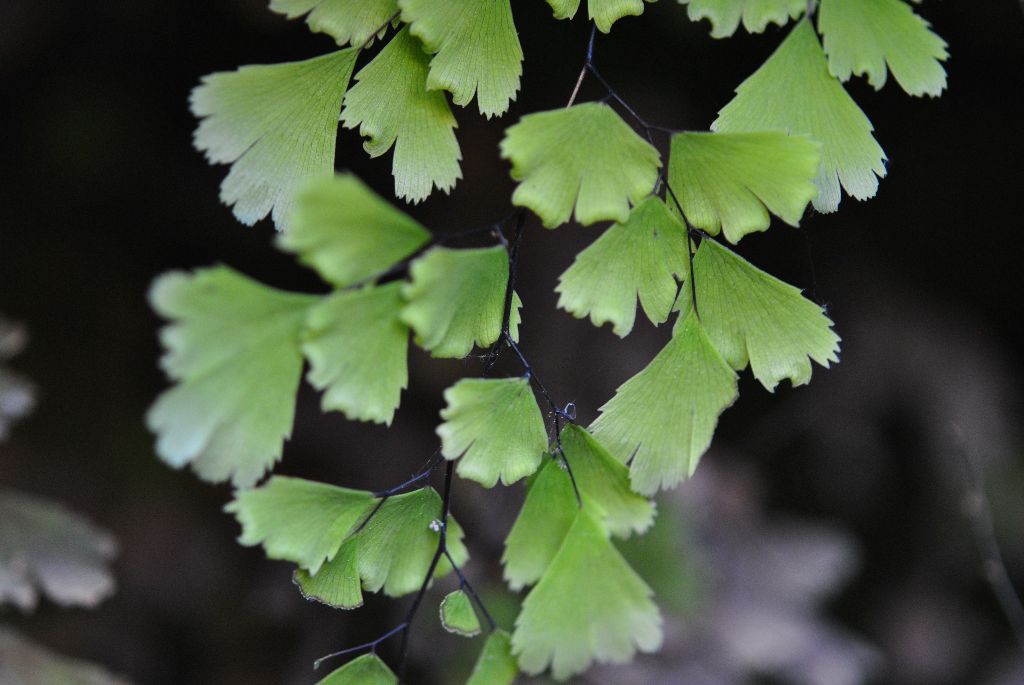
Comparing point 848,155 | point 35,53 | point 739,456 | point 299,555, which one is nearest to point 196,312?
point 299,555

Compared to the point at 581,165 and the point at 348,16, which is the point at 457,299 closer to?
the point at 581,165

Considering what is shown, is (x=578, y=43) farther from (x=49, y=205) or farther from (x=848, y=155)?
(x=49, y=205)

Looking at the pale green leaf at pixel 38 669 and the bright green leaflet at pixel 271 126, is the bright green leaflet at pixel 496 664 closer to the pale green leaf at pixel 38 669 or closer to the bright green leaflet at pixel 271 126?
the bright green leaflet at pixel 271 126

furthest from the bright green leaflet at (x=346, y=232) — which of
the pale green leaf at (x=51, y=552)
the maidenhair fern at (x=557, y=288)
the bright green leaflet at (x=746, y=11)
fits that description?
the pale green leaf at (x=51, y=552)

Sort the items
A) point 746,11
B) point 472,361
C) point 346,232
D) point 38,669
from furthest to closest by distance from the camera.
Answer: point 472,361
point 38,669
point 746,11
point 346,232

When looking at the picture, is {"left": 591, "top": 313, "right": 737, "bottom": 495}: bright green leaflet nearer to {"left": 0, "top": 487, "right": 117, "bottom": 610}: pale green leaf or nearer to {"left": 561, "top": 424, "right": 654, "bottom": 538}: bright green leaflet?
{"left": 561, "top": 424, "right": 654, "bottom": 538}: bright green leaflet

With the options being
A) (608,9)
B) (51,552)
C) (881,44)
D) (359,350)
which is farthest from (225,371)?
(51,552)
